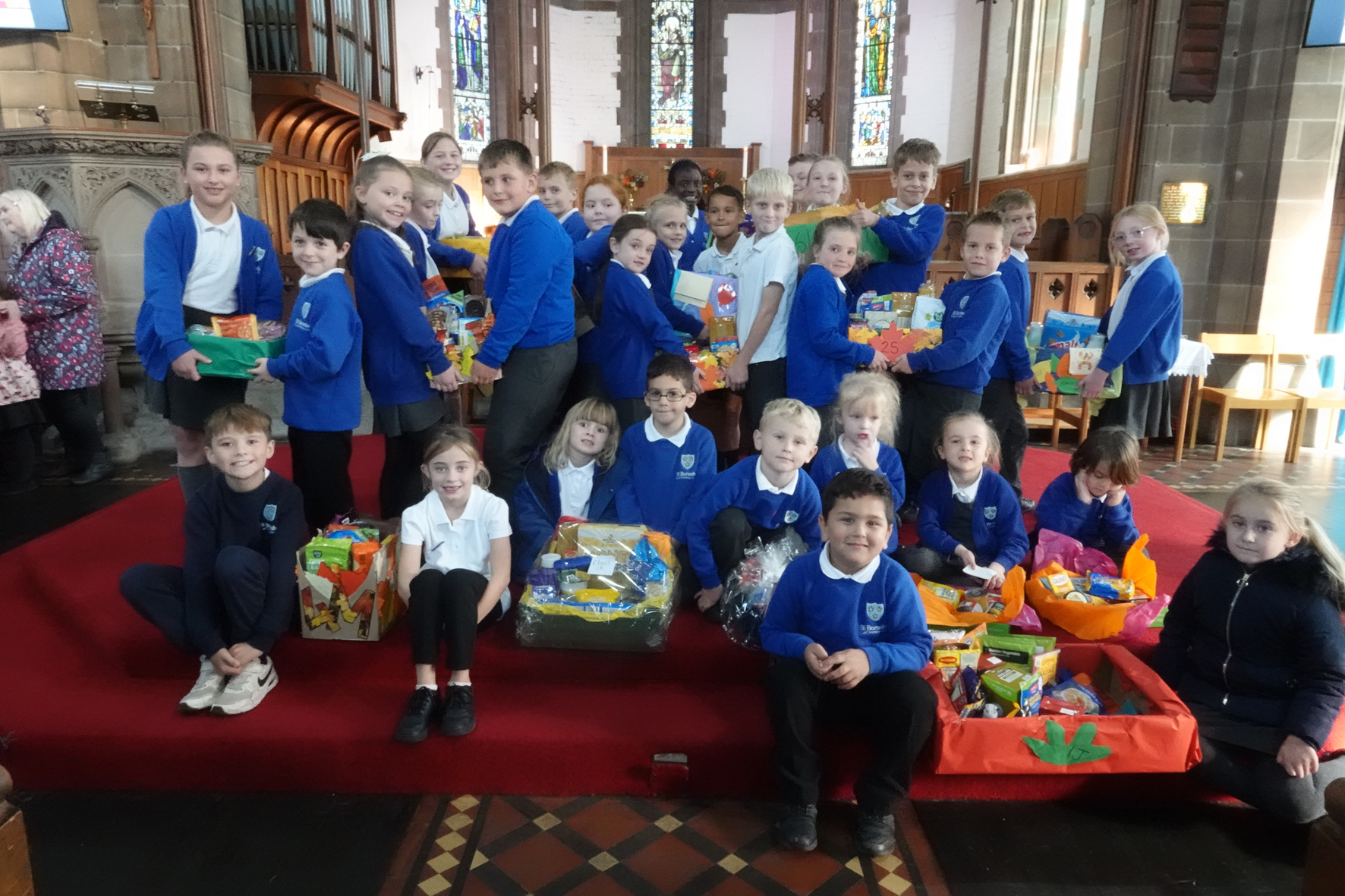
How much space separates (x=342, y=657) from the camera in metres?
2.23

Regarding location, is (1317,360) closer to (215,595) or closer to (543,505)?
(543,505)

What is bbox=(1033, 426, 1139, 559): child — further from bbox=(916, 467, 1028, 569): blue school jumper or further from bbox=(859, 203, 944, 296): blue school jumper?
bbox=(859, 203, 944, 296): blue school jumper

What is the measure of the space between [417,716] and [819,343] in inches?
62.6

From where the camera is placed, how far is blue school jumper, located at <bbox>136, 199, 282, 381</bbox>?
238cm

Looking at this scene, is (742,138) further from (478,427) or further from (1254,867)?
(1254,867)

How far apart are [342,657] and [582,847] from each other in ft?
2.82

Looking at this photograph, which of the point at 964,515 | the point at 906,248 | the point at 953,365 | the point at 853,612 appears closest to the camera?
the point at 853,612

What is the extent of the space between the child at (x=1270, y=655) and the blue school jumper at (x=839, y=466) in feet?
2.66

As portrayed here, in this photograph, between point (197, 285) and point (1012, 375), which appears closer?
point (197, 285)

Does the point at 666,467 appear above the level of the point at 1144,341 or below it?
below

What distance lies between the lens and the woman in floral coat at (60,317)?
152 inches

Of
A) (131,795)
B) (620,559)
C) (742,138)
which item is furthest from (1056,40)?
(131,795)

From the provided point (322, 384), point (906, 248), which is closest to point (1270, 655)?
point (906, 248)

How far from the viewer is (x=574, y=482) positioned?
2531 mm
